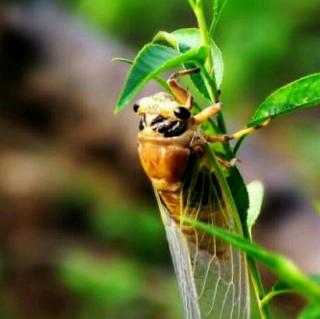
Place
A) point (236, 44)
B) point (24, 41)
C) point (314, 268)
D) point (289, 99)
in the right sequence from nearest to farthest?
point (289, 99) → point (314, 268) → point (236, 44) → point (24, 41)

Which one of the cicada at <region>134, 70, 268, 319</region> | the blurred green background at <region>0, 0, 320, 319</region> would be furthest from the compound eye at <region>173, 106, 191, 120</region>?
the blurred green background at <region>0, 0, 320, 319</region>

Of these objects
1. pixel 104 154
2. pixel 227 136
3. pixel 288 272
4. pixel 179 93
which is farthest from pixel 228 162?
pixel 104 154

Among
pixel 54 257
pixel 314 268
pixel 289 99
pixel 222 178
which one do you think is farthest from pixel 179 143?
pixel 54 257

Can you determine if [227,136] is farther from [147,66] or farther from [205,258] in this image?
[205,258]

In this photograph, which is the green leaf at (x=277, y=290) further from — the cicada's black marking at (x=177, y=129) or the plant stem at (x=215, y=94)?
the cicada's black marking at (x=177, y=129)

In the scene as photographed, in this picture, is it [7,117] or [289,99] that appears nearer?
[289,99]

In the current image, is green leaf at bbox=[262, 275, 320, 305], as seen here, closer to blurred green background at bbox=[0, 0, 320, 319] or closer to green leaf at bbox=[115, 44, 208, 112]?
green leaf at bbox=[115, 44, 208, 112]

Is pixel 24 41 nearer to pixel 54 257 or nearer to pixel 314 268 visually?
pixel 54 257

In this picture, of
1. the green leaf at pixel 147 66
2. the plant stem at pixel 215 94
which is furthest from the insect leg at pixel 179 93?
the green leaf at pixel 147 66
